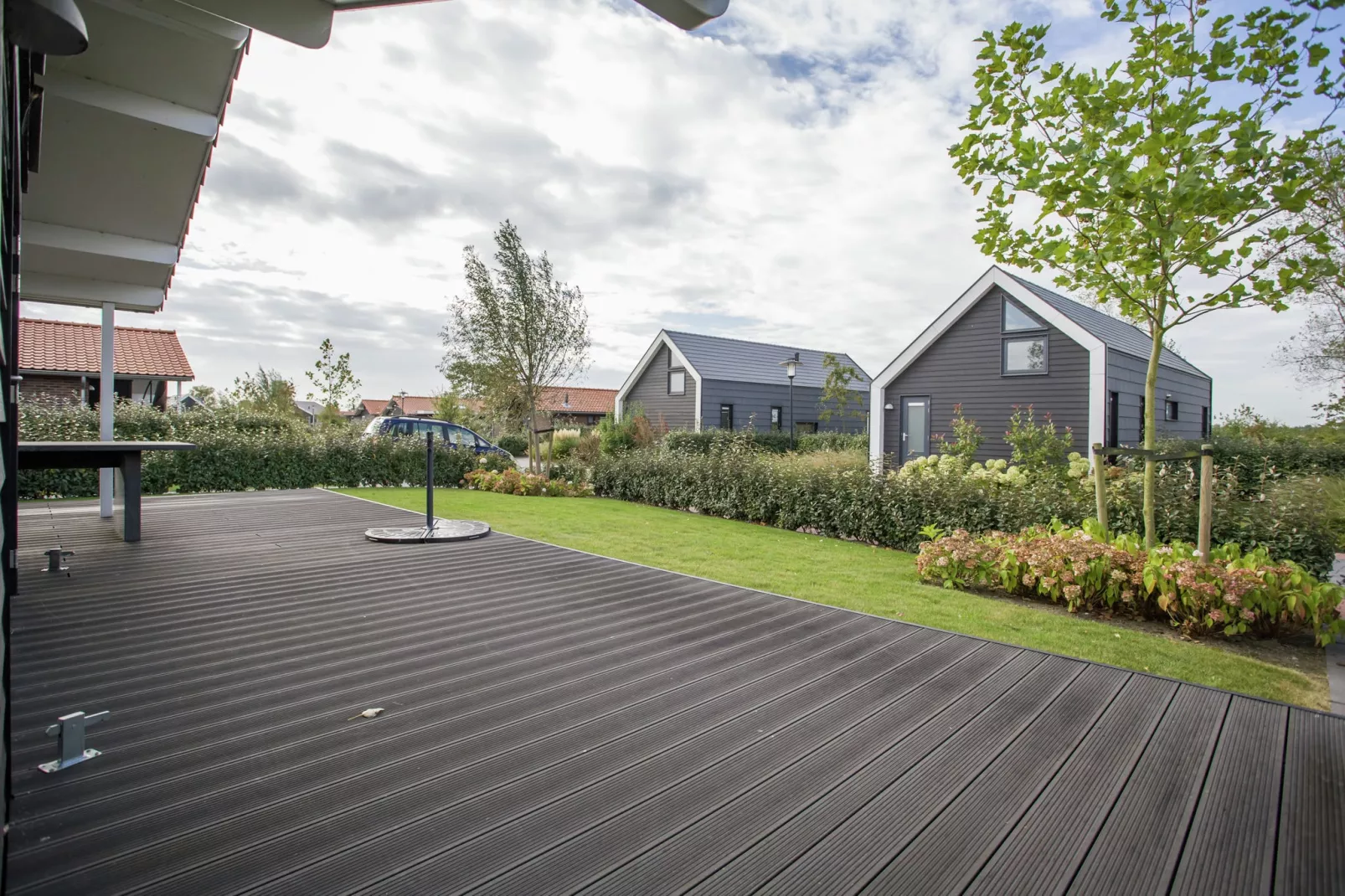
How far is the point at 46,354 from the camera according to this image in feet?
52.9

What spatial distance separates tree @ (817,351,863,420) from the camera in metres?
21.6

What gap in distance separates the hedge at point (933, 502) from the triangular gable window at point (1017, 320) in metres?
4.89

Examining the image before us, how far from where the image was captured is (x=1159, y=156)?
14.7ft

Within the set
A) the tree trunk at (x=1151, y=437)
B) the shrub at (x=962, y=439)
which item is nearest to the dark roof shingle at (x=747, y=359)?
the shrub at (x=962, y=439)

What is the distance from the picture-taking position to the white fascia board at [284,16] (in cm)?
292

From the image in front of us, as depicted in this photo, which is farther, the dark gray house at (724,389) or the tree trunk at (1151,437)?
the dark gray house at (724,389)

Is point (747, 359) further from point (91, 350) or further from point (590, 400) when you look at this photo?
point (590, 400)

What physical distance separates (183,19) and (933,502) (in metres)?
6.99

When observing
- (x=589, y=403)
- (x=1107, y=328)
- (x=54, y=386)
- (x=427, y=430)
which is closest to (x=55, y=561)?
(x=427, y=430)

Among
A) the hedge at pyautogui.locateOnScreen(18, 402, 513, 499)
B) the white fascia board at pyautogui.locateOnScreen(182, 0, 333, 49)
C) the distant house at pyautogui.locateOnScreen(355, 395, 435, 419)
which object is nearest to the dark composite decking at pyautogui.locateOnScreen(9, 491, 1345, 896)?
the white fascia board at pyautogui.locateOnScreen(182, 0, 333, 49)

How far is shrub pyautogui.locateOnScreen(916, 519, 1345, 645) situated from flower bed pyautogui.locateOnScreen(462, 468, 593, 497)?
8032 mm

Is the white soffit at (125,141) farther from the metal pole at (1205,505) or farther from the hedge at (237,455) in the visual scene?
the metal pole at (1205,505)

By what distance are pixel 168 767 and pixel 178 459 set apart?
10.8 meters

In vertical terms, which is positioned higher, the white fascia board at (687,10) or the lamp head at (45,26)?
the white fascia board at (687,10)
